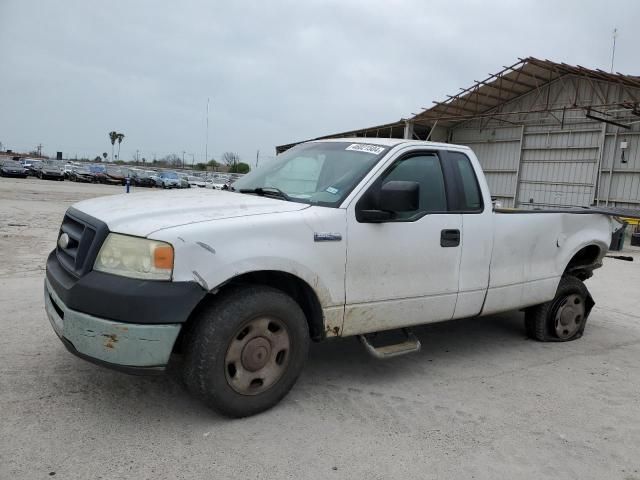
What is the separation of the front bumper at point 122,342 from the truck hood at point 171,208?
1.70ft

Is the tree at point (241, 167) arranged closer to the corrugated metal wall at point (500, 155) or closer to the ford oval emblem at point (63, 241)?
the corrugated metal wall at point (500, 155)

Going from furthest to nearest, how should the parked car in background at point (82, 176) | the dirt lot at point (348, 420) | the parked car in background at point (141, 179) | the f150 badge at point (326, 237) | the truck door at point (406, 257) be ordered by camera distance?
the parked car in background at point (141, 179) < the parked car in background at point (82, 176) < the truck door at point (406, 257) < the f150 badge at point (326, 237) < the dirt lot at point (348, 420)

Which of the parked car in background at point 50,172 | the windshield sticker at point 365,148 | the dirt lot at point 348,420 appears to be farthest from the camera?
the parked car in background at point 50,172

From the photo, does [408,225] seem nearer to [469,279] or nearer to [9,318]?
[469,279]

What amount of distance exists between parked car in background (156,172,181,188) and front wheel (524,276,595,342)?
42.9 m

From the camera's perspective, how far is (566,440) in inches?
129

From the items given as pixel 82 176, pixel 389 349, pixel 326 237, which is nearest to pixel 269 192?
pixel 326 237

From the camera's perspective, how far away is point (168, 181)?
149 feet

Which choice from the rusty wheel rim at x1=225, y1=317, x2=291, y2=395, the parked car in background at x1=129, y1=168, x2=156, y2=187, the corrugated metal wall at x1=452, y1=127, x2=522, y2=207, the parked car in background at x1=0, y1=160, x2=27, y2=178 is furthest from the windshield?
the parked car in background at x1=129, y1=168, x2=156, y2=187

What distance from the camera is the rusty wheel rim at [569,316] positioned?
5.39 m

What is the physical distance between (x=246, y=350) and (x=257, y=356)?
3.7 inches

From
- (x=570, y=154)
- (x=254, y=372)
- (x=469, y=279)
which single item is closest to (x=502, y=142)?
(x=570, y=154)

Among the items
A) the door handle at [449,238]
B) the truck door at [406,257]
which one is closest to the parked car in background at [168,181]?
the truck door at [406,257]

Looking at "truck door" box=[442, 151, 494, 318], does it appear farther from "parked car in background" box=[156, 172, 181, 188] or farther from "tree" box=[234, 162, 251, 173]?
"tree" box=[234, 162, 251, 173]
